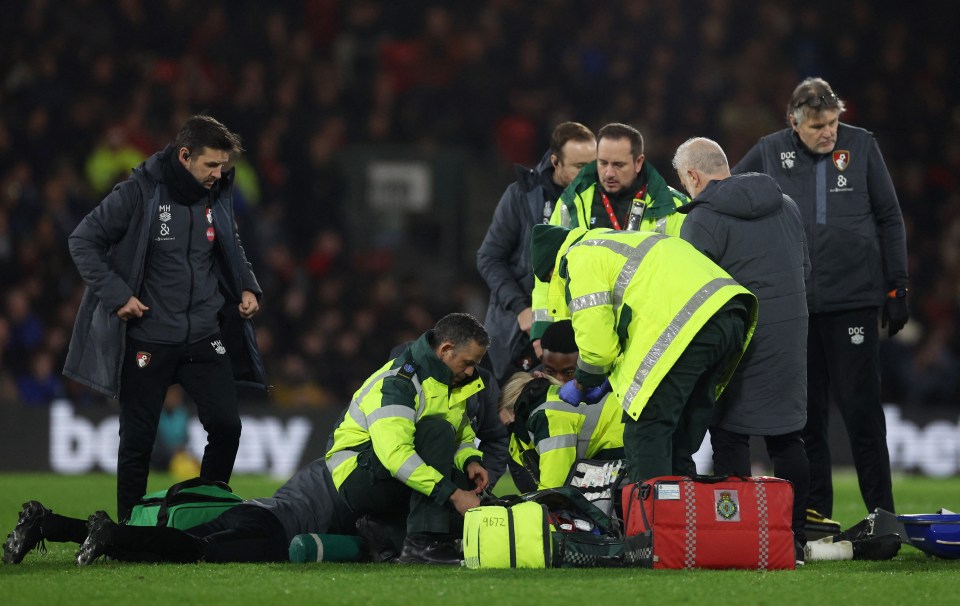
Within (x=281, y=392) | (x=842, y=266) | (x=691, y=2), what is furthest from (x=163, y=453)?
(x=691, y=2)

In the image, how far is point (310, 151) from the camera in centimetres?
1608

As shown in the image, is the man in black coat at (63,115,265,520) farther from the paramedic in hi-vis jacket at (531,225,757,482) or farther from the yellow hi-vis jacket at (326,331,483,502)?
the paramedic in hi-vis jacket at (531,225,757,482)

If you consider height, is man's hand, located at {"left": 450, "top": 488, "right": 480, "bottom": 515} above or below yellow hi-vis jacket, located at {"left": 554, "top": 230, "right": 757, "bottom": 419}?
below

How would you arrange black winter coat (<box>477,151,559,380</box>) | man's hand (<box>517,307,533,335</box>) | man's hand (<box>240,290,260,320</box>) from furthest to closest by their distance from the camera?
black winter coat (<box>477,151,559,380</box>) < man's hand (<box>517,307,533,335</box>) < man's hand (<box>240,290,260,320</box>)

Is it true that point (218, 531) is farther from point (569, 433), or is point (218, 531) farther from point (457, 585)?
point (569, 433)

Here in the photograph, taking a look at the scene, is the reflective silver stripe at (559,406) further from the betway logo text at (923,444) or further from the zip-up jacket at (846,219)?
the betway logo text at (923,444)

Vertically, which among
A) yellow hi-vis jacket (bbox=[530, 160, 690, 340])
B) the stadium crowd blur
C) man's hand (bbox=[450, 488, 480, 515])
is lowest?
man's hand (bbox=[450, 488, 480, 515])

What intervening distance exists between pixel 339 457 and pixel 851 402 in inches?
104

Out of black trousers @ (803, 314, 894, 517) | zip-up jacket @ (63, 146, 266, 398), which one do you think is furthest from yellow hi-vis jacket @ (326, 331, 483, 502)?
black trousers @ (803, 314, 894, 517)

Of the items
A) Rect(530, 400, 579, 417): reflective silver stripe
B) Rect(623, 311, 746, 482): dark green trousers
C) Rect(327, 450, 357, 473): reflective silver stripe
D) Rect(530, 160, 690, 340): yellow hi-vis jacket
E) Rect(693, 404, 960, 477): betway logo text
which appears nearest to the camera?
Rect(623, 311, 746, 482): dark green trousers

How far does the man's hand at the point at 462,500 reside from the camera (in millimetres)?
6570

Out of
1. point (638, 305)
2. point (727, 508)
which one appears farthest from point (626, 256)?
point (727, 508)

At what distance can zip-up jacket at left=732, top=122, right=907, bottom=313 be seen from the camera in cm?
759

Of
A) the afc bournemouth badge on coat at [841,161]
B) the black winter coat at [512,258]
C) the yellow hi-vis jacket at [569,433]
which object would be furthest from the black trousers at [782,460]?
the black winter coat at [512,258]
